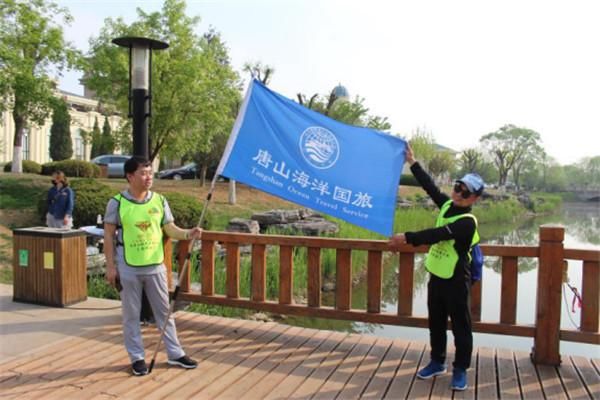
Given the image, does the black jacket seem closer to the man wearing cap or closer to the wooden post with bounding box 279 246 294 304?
the man wearing cap

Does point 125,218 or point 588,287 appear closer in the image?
point 125,218

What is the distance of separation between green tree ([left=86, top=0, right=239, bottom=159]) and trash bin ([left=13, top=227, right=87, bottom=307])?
10366 millimetres

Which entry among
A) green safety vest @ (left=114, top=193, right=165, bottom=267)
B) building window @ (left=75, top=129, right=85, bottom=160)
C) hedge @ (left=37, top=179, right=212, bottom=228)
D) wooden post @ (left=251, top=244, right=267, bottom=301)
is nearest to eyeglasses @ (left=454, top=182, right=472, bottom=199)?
wooden post @ (left=251, top=244, right=267, bottom=301)

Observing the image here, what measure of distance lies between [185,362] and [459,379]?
6.69 feet

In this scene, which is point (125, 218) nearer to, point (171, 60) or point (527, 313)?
point (527, 313)

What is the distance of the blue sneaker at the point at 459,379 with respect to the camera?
3.66 meters

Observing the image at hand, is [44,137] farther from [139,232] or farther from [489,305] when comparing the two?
[139,232]

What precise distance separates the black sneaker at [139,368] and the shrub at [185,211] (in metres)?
7.26

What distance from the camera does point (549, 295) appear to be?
161 inches

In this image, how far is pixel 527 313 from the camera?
8.66 meters

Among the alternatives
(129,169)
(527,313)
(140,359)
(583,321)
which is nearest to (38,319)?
(140,359)

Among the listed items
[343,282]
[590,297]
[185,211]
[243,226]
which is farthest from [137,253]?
[243,226]

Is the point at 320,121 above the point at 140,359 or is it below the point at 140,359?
above

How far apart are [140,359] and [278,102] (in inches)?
91.1
